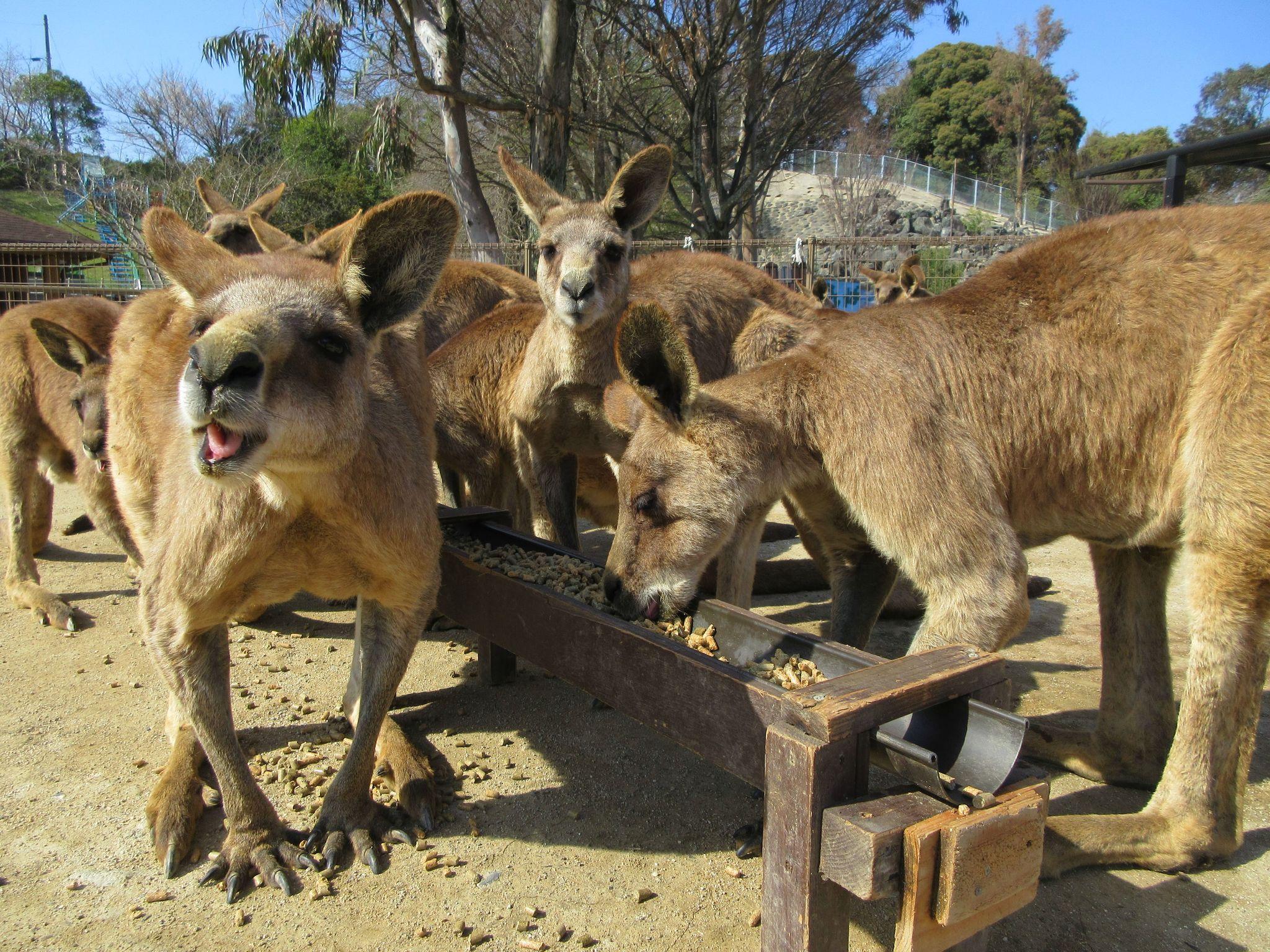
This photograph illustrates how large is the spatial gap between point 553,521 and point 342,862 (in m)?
2.70

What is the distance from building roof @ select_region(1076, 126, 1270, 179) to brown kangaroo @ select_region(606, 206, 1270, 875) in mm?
5984

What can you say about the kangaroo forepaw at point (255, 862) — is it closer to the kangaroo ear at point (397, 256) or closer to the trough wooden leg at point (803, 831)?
the trough wooden leg at point (803, 831)

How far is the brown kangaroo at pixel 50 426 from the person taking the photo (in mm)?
5629

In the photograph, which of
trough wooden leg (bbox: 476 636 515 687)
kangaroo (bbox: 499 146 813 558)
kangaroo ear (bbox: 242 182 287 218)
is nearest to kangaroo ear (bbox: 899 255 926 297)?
kangaroo (bbox: 499 146 813 558)

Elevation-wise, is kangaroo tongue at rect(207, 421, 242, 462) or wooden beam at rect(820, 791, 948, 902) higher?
kangaroo tongue at rect(207, 421, 242, 462)

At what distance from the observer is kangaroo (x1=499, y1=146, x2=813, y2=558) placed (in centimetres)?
543

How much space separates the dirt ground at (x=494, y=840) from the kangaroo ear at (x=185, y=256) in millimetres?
2046

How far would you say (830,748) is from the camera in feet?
7.02

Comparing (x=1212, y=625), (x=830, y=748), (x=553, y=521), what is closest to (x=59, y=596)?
(x=553, y=521)

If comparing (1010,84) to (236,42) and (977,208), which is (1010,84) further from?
(236,42)

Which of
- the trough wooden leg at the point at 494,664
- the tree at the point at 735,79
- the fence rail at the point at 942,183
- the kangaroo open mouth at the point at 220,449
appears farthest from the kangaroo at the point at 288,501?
the fence rail at the point at 942,183

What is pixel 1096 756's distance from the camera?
377 centimetres

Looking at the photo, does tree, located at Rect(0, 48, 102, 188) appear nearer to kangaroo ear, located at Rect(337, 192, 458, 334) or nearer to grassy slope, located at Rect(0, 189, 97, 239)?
grassy slope, located at Rect(0, 189, 97, 239)

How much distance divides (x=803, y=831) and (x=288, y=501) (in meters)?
1.86
